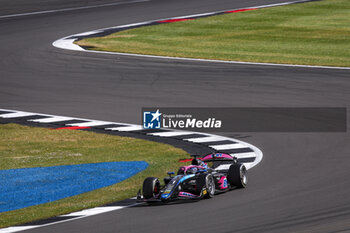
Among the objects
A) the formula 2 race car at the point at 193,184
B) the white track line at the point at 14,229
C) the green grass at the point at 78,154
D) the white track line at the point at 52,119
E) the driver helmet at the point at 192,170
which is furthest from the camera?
the white track line at the point at 52,119

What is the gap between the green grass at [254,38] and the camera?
31.3m

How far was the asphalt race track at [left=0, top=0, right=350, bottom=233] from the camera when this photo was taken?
12398 mm

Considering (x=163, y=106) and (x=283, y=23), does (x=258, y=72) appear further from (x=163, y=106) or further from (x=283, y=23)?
(x=283, y=23)

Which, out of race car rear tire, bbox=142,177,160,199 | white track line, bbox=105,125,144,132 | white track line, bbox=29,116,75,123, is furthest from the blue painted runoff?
white track line, bbox=29,116,75,123

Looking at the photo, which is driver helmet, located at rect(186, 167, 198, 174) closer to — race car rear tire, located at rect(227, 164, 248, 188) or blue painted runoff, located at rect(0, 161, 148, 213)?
race car rear tire, located at rect(227, 164, 248, 188)

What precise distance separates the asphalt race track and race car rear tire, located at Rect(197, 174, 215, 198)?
16 cm

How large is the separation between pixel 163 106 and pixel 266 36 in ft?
45.1

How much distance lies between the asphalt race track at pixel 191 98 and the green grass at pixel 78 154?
1.31 meters

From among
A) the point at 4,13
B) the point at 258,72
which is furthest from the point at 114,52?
→ the point at 4,13

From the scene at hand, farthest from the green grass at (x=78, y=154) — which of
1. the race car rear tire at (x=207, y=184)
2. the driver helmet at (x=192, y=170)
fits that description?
the race car rear tire at (x=207, y=184)

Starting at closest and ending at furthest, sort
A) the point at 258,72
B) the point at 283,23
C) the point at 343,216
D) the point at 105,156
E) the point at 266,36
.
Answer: the point at 343,216 → the point at 105,156 → the point at 258,72 → the point at 266,36 → the point at 283,23

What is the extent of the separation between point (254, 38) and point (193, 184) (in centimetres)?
2214

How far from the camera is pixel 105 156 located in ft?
60.3

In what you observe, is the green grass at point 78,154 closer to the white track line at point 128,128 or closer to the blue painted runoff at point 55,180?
the blue painted runoff at point 55,180
